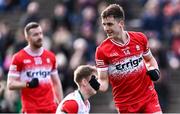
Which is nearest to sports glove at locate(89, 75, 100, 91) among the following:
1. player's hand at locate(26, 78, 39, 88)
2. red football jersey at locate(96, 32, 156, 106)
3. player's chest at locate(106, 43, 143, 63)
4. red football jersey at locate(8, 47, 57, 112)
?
red football jersey at locate(96, 32, 156, 106)

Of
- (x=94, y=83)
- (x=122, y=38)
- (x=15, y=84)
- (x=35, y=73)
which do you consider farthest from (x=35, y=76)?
(x=94, y=83)

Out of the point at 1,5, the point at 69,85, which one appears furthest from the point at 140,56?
the point at 1,5

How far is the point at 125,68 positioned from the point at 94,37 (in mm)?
9951

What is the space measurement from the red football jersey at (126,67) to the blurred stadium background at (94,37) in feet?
24.1

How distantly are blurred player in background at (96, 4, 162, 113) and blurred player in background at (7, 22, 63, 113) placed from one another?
2.16 m

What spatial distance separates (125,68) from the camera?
39.2ft

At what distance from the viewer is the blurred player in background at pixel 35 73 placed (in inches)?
547

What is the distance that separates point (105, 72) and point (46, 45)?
10225 mm

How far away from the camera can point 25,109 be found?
1405 cm

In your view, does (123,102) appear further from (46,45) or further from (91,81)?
(46,45)

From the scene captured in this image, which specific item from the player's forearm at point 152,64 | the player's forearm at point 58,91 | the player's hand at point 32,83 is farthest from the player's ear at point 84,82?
the player's forearm at point 58,91

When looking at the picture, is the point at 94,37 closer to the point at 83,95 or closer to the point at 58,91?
the point at 58,91

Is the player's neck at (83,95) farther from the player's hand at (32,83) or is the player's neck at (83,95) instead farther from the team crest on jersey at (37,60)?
the team crest on jersey at (37,60)

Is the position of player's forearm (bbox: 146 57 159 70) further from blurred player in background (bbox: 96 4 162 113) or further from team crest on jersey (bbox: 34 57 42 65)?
team crest on jersey (bbox: 34 57 42 65)
